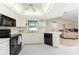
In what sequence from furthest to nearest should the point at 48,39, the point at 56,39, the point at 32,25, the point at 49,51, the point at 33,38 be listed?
the point at 32,25 < the point at 33,38 < the point at 48,39 < the point at 56,39 < the point at 49,51

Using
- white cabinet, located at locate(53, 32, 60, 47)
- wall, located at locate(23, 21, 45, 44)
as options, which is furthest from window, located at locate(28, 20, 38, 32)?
white cabinet, located at locate(53, 32, 60, 47)

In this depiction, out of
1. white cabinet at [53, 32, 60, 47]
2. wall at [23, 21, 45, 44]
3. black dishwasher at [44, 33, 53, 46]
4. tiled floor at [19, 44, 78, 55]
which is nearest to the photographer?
tiled floor at [19, 44, 78, 55]

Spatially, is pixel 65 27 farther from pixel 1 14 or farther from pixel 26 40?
pixel 1 14

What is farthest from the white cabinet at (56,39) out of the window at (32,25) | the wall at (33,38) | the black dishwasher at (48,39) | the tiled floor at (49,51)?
the window at (32,25)

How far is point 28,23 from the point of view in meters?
8.01

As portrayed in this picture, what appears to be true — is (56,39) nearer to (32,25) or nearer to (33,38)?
(33,38)

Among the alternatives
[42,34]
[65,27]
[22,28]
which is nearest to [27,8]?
[22,28]

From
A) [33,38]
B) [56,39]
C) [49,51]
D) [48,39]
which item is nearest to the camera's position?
[49,51]

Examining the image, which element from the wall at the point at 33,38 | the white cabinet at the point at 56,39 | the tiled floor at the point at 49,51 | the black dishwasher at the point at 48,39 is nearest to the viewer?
the tiled floor at the point at 49,51

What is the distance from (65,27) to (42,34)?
226 inches

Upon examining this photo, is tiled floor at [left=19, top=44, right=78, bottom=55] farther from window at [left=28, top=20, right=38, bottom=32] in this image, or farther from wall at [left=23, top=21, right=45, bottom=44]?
window at [left=28, top=20, right=38, bottom=32]

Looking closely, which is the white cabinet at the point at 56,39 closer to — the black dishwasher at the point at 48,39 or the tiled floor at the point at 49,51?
the black dishwasher at the point at 48,39

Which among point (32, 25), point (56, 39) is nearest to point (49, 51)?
point (56, 39)

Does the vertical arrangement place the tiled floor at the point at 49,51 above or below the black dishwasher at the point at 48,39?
below
